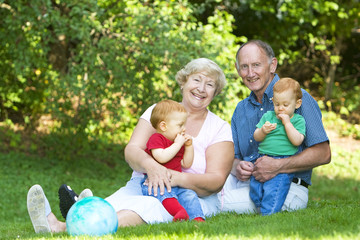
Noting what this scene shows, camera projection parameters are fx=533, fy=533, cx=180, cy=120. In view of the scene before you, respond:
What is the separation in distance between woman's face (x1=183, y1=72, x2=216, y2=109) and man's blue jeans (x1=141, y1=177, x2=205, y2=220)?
83cm

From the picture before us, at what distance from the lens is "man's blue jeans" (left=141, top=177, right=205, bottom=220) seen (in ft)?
14.2

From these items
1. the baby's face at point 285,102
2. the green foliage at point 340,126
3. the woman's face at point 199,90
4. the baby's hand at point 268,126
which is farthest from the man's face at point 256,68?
the green foliage at point 340,126

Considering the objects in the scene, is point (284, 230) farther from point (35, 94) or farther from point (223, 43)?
point (35, 94)

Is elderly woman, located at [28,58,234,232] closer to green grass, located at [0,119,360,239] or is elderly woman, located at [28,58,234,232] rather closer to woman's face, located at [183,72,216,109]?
woman's face, located at [183,72,216,109]

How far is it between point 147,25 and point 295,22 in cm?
650

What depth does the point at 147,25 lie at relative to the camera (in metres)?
8.45

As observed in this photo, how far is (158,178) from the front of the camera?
4309 millimetres

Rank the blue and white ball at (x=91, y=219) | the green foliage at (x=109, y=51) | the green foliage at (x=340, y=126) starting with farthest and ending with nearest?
the green foliage at (x=340, y=126), the green foliage at (x=109, y=51), the blue and white ball at (x=91, y=219)

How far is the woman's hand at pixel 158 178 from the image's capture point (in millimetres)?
4297

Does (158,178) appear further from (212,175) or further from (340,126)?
(340,126)

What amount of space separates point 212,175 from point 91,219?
1.25 metres

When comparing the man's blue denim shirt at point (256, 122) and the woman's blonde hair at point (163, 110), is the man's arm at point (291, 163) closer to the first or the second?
the man's blue denim shirt at point (256, 122)

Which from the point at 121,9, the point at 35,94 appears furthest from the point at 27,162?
the point at 121,9

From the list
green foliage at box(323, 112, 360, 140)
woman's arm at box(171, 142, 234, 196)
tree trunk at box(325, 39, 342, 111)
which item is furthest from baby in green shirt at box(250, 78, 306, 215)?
tree trunk at box(325, 39, 342, 111)
